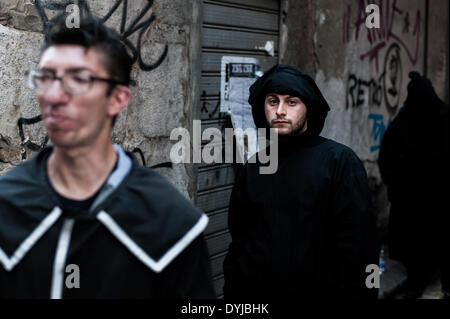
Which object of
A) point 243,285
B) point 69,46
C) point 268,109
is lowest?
point 243,285

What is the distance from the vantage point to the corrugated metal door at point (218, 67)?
4551 mm

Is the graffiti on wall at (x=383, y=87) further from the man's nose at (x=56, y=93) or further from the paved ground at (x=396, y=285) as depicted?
the man's nose at (x=56, y=93)

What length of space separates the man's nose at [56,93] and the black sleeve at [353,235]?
164 cm

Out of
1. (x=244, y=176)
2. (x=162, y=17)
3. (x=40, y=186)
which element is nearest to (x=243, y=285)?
(x=244, y=176)

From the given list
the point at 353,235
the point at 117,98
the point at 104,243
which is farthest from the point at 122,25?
the point at 104,243

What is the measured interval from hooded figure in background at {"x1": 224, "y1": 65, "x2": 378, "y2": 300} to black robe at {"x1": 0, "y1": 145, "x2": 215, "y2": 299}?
1.22 meters

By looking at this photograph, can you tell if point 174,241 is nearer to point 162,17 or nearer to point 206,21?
point 162,17

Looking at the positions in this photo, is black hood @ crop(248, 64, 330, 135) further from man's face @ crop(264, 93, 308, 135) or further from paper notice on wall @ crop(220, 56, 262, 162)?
paper notice on wall @ crop(220, 56, 262, 162)

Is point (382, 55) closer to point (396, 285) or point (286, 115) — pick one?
point (396, 285)

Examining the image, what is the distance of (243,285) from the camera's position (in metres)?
3.02

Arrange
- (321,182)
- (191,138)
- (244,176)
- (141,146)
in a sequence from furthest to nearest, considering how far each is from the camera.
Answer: (191,138) < (141,146) < (244,176) < (321,182)

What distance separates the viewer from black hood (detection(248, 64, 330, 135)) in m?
3.11

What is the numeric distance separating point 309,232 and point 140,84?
155 centimetres

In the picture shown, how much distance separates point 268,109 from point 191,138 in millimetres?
1205
